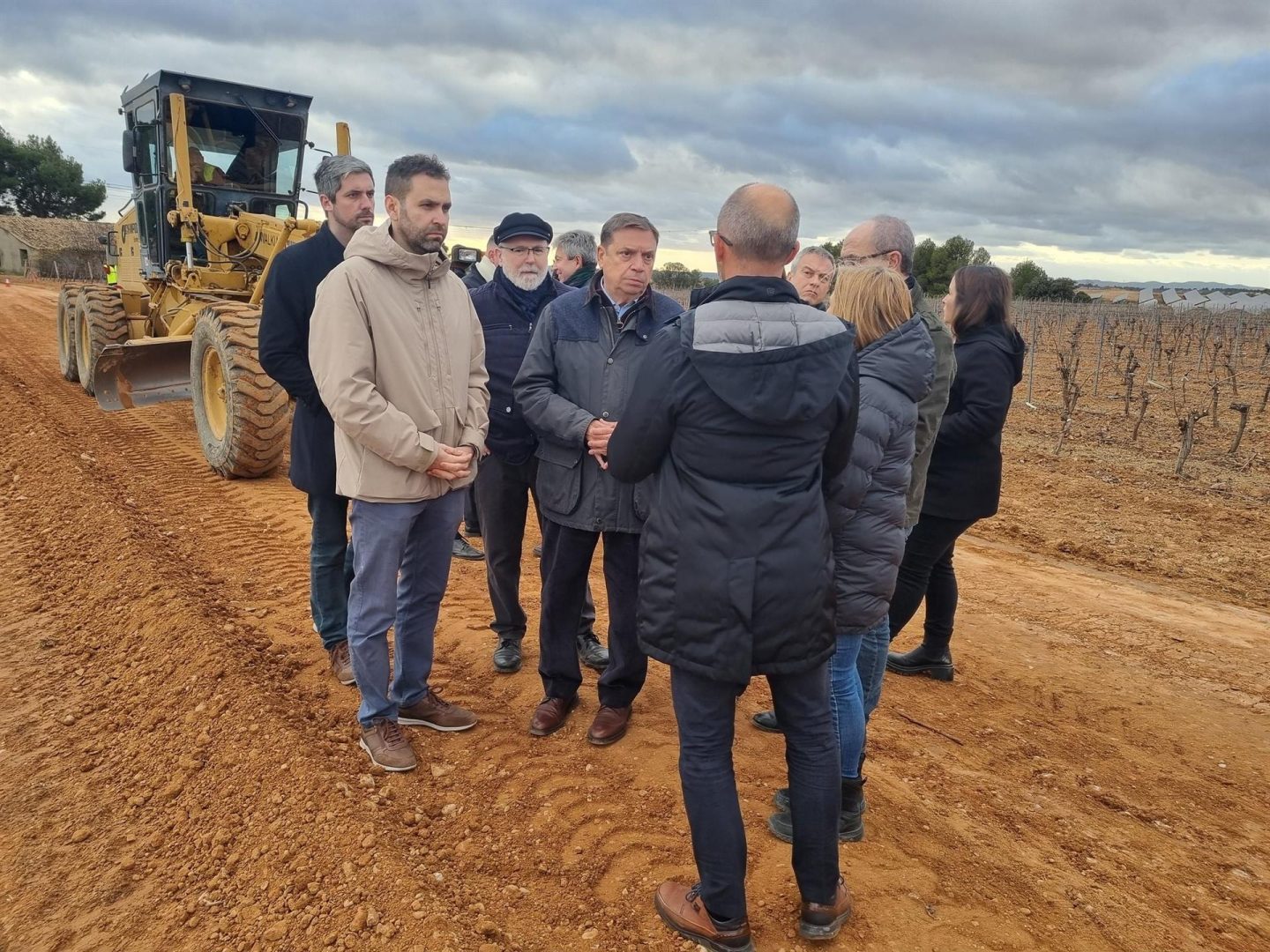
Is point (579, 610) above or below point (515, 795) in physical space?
above

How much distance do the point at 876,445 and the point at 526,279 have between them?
6.20 ft

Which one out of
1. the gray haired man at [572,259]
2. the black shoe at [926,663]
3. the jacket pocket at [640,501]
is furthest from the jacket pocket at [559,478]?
the gray haired man at [572,259]

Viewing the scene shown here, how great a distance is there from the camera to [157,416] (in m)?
8.80

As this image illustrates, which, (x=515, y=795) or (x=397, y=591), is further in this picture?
(x=397, y=591)

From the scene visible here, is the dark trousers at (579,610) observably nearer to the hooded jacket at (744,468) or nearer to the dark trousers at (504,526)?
the dark trousers at (504,526)

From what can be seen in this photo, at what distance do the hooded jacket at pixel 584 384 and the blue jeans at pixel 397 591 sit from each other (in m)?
0.44

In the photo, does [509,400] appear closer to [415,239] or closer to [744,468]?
[415,239]

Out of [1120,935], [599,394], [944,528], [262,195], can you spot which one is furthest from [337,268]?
[262,195]

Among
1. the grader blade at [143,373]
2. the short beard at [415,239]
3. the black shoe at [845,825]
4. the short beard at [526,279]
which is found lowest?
the black shoe at [845,825]

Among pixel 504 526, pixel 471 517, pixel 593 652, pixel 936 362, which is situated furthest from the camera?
pixel 471 517

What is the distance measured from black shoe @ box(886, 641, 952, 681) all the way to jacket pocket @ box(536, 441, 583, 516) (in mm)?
1956

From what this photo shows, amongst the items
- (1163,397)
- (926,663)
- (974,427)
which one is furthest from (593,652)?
(1163,397)

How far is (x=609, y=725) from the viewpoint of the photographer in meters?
3.13

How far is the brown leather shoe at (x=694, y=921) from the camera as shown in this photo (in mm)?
2129
